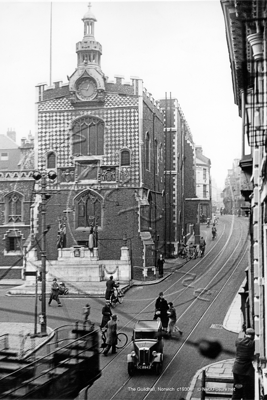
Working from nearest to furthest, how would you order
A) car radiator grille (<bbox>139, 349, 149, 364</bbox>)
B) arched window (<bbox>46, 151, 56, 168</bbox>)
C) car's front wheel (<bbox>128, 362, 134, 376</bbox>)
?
car's front wheel (<bbox>128, 362, 134, 376</bbox>) < car radiator grille (<bbox>139, 349, 149, 364</bbox>) < arched window (<bbox>46, 151, 56, 168</bbox>)

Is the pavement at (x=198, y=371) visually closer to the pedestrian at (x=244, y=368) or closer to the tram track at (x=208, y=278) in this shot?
the tram track at (x=208, y=278)

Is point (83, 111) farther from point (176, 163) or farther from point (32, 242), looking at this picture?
point (32, 242)

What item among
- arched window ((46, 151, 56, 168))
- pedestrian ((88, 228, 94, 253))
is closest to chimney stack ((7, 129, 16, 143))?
arched window ((46, 151, 56, 168))

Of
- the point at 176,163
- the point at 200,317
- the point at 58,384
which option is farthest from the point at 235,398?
the point at 176,163

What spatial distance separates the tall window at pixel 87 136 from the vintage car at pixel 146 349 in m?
4.96

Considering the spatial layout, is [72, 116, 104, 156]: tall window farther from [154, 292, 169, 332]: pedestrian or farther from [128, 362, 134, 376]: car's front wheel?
[128, 362, 134, 376]: car's front wheel

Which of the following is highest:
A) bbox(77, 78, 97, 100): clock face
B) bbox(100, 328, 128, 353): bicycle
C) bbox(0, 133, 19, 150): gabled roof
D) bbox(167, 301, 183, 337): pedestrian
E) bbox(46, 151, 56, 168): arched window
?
bbox(77, 78, 97, 100): clock face

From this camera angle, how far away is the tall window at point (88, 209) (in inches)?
517

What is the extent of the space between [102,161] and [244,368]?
7.27 metres

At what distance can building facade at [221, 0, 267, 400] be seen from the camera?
19.3 ft

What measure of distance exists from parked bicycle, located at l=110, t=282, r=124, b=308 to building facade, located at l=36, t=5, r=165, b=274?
3.14 feet

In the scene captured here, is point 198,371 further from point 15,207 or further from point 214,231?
point 15,207

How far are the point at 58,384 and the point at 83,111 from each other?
304 inches

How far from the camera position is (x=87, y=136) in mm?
12859
